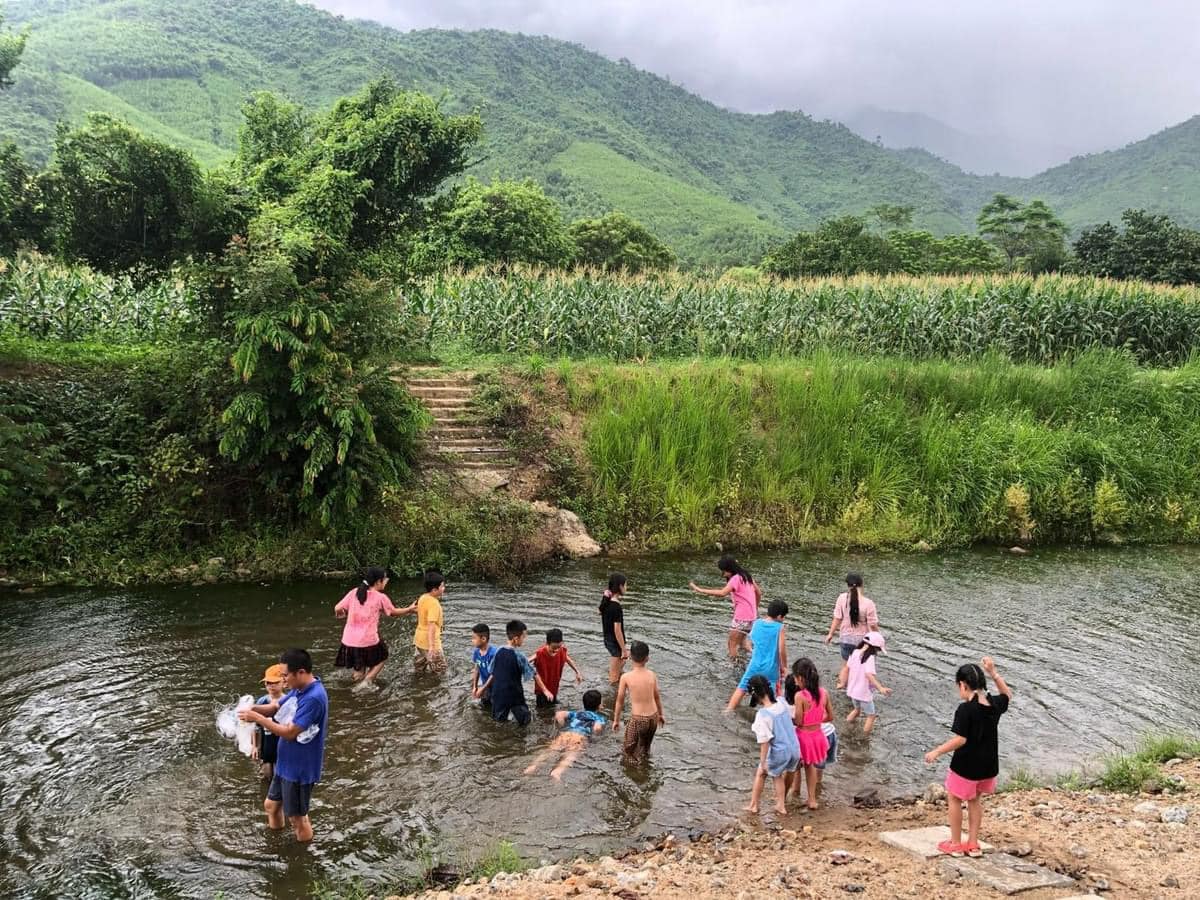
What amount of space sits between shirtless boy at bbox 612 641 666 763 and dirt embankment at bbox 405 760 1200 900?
1.15 m

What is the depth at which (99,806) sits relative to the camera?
6.84 m

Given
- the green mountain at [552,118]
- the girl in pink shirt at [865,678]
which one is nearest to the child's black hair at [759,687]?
the girl in pink shirt at [865,678]

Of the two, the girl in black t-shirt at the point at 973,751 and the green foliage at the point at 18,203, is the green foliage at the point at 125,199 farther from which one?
the girl in black t-shirt at the point at 973,751

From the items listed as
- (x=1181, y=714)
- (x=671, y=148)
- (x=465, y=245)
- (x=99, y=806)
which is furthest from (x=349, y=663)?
(x=671, y=148)

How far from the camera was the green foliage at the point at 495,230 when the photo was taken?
113 feet

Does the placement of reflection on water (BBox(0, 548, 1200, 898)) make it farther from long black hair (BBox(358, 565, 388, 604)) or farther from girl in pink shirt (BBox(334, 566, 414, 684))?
long black hair (BBox(358, 565, 388, 604))

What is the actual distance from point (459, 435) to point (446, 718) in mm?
9111

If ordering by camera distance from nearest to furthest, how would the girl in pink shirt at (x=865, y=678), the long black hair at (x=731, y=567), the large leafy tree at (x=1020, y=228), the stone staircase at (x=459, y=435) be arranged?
the girl in pink shirt at (x=865, y=678)
the long black hair at (x=731, y=567)
the stone staircase at (x=459, y=435)
the large leafy tree at (x=1020, y=228)

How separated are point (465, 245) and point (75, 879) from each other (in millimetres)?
31018

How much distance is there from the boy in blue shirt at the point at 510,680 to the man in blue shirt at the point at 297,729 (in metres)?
2.32

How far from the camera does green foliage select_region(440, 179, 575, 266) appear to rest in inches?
1352

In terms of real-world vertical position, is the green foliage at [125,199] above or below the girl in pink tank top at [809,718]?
above

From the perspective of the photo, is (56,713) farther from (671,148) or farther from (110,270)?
(671,148)

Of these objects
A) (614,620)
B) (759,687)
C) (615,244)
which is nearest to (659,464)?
(614,620)
